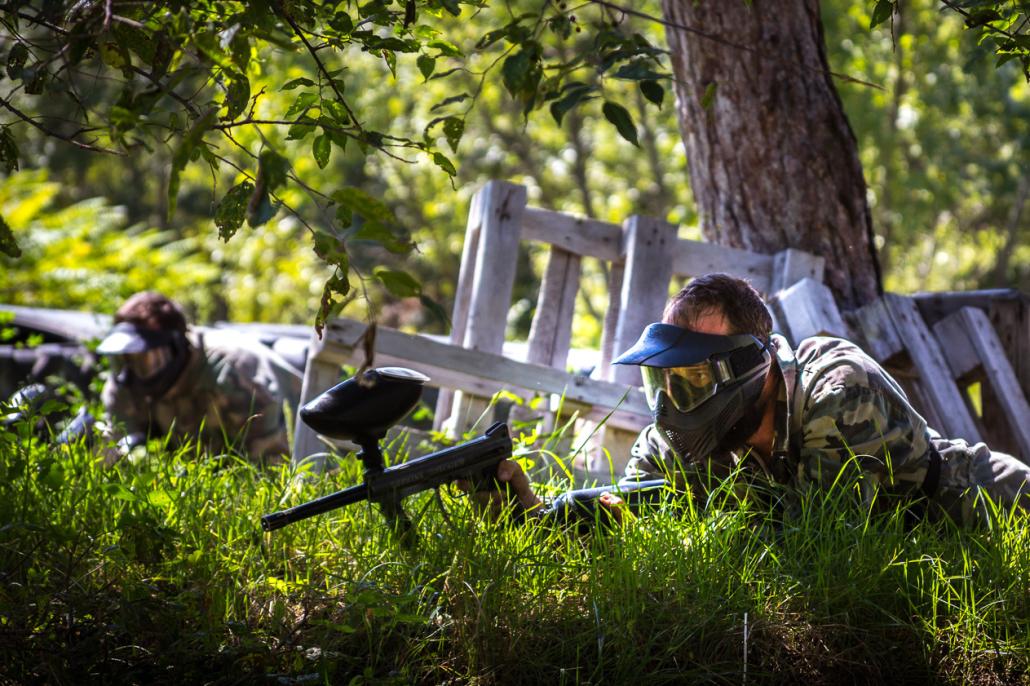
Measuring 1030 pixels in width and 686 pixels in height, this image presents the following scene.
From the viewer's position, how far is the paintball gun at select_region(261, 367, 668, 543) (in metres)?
2.90

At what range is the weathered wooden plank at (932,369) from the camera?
15.3ft

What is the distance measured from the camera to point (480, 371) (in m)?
4.52

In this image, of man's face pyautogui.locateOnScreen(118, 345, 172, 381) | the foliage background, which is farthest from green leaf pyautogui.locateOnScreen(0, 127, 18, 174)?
the foliage background

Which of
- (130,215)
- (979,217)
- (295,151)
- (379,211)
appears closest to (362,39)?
(379,211)

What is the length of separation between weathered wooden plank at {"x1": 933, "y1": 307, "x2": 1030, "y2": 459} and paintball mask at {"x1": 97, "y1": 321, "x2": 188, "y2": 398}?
4.15 metres

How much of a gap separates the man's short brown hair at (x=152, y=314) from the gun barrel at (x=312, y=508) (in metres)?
3.58

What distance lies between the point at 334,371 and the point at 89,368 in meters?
3.28

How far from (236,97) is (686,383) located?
5.23ft

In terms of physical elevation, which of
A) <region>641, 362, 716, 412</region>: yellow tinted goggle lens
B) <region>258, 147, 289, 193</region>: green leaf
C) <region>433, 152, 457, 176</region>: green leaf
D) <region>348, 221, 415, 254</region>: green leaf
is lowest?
<region>641, 362, 716, 412</region>: yellow tinted goggle lens

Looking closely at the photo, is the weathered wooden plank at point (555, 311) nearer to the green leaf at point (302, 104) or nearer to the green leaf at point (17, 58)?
the green leaf at point (302, 104)

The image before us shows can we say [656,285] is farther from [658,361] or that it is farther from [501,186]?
[658,361]

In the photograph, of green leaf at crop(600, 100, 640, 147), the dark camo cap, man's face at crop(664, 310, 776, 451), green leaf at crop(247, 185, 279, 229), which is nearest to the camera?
green leaf at crop(247, 185, 279, 229)

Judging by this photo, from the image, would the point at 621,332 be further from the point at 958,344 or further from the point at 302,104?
the point at 302,104

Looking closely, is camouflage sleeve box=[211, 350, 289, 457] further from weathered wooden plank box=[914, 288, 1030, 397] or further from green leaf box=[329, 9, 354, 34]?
green leaf box=[329, 9, 354, 34]
